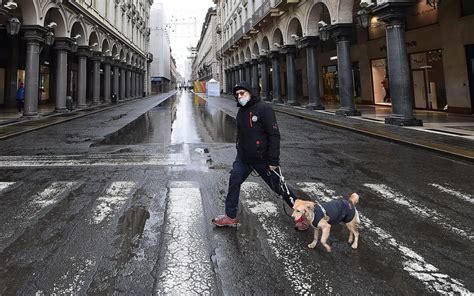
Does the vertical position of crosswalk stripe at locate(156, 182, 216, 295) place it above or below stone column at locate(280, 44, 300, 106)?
below

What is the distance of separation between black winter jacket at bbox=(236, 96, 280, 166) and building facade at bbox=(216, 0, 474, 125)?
10.7 meters

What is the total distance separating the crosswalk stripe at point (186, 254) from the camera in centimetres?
274

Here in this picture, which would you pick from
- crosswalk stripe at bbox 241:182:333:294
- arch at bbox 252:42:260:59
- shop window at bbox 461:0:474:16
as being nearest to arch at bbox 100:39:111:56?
arch at bbox 252:42:260:59

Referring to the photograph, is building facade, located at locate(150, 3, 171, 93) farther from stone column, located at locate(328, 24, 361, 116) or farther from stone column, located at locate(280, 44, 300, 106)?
stone column, located at locate(328, 24, 361, 116)

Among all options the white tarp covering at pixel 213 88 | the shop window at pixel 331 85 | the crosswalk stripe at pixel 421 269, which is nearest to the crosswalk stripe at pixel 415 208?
the crosswalk stripe at pixel 421 269

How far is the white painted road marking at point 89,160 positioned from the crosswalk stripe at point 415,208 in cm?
436

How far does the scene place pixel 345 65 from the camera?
17234 mm

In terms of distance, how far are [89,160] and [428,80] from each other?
1796cm

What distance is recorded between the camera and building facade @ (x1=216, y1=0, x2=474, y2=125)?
41.7 ft

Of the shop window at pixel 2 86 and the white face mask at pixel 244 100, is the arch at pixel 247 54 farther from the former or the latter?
the white face mask at pixel 244 100

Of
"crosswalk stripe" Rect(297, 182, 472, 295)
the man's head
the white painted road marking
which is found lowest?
"crosswalk stripe" Rect(297, 182, 472, 295)

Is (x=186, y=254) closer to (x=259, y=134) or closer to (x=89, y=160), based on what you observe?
(x=259, y=134)

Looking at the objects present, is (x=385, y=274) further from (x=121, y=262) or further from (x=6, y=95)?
(x=6, y=95)

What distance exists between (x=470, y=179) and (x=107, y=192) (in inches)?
261
